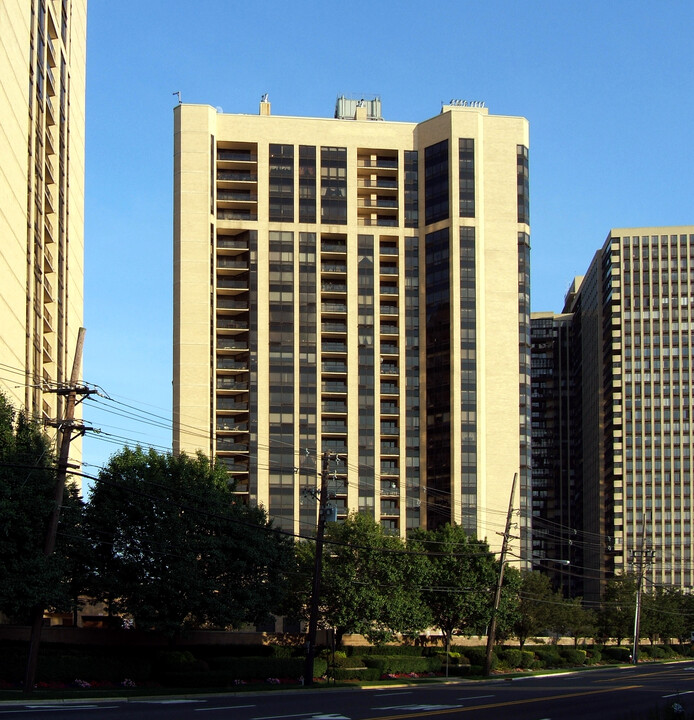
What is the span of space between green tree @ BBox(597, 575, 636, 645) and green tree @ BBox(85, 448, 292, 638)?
69.9 m

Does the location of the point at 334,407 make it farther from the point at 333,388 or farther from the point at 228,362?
the point at 228,362

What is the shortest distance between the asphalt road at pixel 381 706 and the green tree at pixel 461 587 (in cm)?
3650

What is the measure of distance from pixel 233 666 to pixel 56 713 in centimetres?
2965

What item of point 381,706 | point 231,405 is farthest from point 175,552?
point 231,405

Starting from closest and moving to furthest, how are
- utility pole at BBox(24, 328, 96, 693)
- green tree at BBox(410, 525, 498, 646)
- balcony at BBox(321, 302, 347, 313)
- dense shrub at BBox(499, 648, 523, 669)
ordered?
1. utility pole at BBox(24, 328, 96, 693)
2. green tree at BBox(410, 525, 498, 646)
3. dense shrub at BBox(499, 648, 523, 669)
4. balcony at BBox(321, 302, 347, 313)

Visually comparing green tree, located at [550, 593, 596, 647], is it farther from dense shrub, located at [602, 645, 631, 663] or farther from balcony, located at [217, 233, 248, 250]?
balcony, located at [217, 233, 248, 250]

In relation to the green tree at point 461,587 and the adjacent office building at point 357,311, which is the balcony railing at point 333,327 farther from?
the green tree at point 461,587

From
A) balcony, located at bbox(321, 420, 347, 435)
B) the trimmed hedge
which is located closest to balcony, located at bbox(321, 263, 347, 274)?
balcony, located at bbox(321, 420, 347, 435)

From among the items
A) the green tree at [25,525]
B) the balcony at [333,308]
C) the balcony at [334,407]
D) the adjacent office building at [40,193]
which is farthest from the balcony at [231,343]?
the green tree at [25,525]

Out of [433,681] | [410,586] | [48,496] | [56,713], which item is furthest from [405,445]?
[56,713]

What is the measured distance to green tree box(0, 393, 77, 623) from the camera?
48.7 meters

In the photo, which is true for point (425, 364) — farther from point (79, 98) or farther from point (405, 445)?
point (79, 98)

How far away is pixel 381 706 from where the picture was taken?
1547 inches

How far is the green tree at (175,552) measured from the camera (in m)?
65.2
